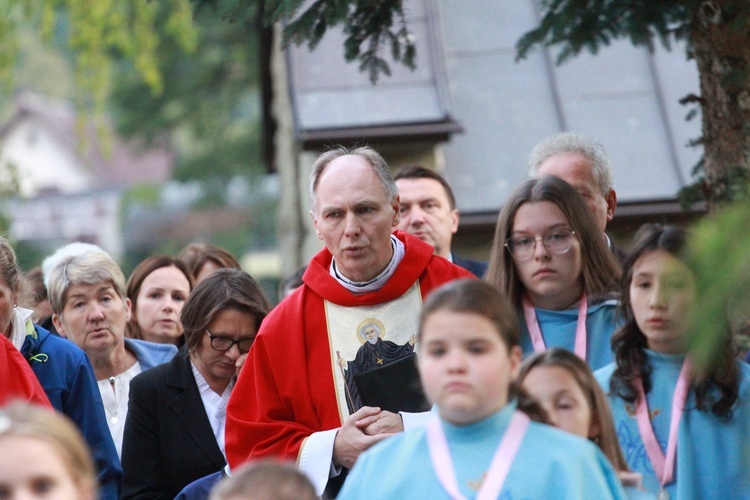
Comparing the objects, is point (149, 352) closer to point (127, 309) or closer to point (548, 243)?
point (127, 309)

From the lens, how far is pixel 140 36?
48.3ft

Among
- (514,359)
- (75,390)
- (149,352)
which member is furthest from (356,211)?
(149,352)

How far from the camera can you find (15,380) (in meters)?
5.72

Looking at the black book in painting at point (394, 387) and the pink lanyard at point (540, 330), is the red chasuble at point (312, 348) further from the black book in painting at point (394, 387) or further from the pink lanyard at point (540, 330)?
the pink lanyard at point (540, 330)

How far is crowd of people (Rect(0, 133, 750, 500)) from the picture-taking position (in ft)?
13.1

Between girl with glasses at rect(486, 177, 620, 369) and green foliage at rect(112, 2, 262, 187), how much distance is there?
19905 millimetres

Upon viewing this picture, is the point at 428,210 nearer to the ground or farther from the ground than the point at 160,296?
farther from the ground

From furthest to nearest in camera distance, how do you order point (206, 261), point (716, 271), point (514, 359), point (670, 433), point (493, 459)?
point (206, 261)
point (670, 433)
point (514, 359)
point (493, 459)
point (716, 271)

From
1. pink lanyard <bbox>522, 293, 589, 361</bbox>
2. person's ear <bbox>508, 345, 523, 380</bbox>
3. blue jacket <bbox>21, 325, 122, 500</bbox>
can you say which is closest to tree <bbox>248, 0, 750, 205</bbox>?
pink lanyard <bbox>522, 293, 589, 361</bbox>

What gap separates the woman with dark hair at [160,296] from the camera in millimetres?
7957

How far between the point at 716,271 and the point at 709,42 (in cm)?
401

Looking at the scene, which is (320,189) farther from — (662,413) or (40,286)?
(40,286)

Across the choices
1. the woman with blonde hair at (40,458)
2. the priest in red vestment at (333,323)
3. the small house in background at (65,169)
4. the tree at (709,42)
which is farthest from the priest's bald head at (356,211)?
the small house in background at (65,169)

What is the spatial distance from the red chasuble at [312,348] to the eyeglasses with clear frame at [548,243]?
1.50ft
